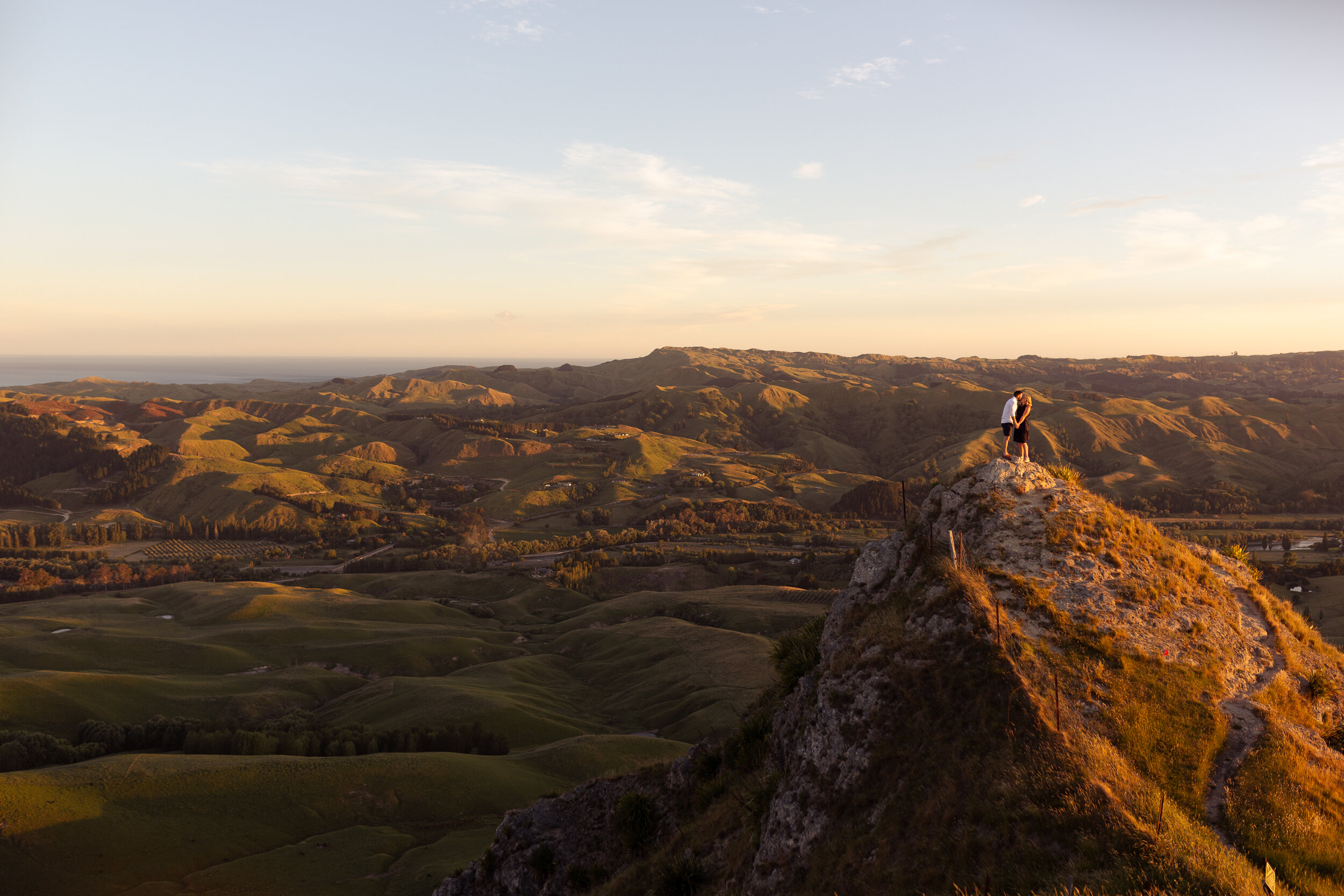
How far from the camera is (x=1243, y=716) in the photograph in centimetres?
2128

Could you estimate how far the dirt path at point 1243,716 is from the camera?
18.3 m

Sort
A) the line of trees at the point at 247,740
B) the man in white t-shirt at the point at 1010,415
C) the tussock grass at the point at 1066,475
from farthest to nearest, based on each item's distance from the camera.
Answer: the line of trees at the point at 247,740
the tussock grass at the point at 1066,475
the man in white t-shirt at the point at 1010,415

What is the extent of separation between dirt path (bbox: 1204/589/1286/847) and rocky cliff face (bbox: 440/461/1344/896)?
6 centimetres

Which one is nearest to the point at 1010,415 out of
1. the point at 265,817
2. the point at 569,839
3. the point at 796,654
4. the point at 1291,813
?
the point at 796,654

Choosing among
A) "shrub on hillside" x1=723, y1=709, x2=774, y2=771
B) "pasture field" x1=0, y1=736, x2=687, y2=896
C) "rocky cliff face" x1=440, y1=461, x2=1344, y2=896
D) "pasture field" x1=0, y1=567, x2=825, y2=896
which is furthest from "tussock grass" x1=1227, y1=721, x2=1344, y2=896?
"pasture field" x1=0, y1=736, x2=687, y2=896

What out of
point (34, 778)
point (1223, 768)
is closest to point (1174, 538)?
point (1223, 768)

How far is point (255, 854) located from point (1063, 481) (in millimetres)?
80837

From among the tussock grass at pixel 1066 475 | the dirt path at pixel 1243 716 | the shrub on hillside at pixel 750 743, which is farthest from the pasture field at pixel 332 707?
the dirt path at pixel 1243 716

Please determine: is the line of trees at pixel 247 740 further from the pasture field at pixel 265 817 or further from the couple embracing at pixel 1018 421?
the couple embracing at pixel 1018 421

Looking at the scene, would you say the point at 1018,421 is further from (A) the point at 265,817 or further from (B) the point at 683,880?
(A) the point at 265,817

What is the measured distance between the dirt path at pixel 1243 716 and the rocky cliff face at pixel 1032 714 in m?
0.06

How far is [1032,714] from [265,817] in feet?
276

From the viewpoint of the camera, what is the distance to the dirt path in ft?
60.1

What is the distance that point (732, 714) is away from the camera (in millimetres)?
102125
